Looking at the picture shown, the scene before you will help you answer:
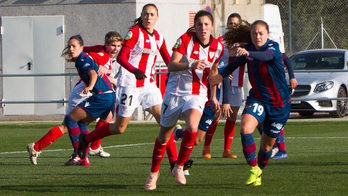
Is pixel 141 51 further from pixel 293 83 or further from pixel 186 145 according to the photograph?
pixel 186 145

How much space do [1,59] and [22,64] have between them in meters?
0.74

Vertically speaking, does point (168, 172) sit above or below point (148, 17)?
below

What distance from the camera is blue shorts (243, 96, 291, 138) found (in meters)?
10.8

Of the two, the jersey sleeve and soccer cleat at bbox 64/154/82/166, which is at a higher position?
the jersey sleeve

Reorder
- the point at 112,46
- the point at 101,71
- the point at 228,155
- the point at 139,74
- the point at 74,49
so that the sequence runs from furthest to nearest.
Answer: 1. the point at 228,155
2. the point at 112,46
3. the point at 101,71
4. the point at 74,49
5. the point at 139,74

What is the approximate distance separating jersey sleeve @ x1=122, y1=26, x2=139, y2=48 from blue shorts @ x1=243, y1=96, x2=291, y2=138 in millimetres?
2100

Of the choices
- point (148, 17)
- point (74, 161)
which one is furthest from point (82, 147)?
point (148, 17)

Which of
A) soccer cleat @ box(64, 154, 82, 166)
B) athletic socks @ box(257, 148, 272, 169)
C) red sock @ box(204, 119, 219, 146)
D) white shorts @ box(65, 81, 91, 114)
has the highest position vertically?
white shorts @ box(65, 81, 91, 114)

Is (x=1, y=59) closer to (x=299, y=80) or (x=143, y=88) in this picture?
(x=299, y=80)

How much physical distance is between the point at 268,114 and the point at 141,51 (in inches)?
90.5

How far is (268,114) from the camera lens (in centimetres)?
1092

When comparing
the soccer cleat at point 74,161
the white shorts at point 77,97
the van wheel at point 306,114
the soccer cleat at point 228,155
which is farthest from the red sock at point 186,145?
the van wheel at point 306,114

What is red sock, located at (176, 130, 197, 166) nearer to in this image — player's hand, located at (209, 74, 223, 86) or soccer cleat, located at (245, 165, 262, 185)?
player's hand, located at (209, 74, 223, 86)

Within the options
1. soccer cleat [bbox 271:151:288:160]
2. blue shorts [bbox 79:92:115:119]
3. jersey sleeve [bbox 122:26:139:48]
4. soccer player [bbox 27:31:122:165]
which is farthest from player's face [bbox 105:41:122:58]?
soccer cleat [bbox 271:151:288:160]
